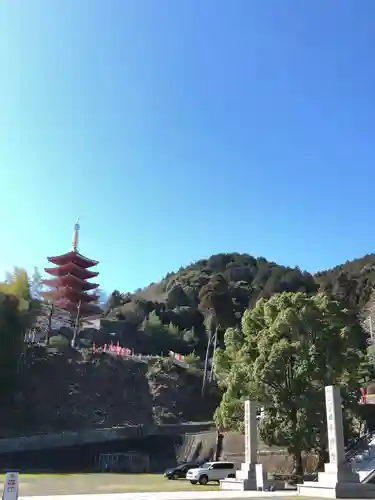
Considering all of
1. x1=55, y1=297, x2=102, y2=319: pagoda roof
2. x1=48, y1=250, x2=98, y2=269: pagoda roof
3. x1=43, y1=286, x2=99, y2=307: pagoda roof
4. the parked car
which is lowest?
the parked car

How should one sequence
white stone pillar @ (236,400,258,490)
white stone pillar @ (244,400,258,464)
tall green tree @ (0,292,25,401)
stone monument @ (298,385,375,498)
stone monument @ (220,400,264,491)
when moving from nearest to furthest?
stone monument @ (298,385,375,498) < stone monument @ (220,400,264,491) < white stone pillar @ (236,400,258,490) < white stone pillar @ (244,400,258,464) < tall green tree @ (0,292,25,401)

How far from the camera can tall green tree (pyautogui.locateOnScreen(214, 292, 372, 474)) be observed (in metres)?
25.4

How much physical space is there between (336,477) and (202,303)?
43135 mm

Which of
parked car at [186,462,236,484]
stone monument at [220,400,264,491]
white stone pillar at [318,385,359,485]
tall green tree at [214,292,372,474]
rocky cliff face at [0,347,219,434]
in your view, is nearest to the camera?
white stone pillar at [318,385,359,485]

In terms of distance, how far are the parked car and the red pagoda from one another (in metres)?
48.3

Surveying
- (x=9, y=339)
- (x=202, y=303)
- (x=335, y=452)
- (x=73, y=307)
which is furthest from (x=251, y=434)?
(x=73, y=307)

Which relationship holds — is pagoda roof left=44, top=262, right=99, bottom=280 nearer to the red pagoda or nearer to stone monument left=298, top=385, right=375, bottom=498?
the red pagoda

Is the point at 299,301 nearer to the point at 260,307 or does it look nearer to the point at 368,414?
the point at 260,307

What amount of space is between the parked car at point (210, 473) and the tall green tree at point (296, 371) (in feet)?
7.35

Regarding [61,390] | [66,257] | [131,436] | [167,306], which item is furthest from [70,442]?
[167,306]

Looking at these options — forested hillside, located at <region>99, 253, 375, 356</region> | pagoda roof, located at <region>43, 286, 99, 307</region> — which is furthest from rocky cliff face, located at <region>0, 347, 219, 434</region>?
pagoda roof, located at <region>43, 286, 99, 307</region>

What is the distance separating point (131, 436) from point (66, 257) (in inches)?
1624

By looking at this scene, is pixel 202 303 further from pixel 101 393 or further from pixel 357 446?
pixel 357 446

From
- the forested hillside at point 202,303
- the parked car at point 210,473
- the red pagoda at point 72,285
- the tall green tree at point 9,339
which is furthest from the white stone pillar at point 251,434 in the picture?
the red pagoda at point 72,285
